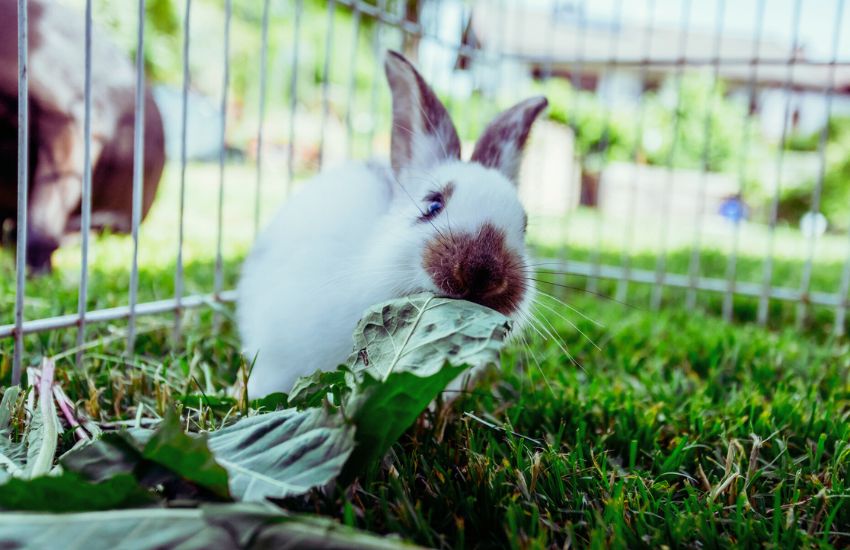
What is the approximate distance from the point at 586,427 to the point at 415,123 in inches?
39.2

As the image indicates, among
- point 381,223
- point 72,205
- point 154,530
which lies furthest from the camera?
point 72,205

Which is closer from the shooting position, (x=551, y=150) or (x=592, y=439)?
(x=592, y=439)

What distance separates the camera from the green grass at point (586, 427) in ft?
3.94

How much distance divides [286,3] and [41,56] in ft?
49.8

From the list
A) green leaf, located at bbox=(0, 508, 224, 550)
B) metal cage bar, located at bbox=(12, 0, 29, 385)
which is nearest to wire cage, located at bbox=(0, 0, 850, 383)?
metal cage bar, located at bbox=(12, 0, 29, 385)

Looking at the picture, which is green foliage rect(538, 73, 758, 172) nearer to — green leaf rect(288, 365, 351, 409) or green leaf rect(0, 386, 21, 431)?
green leaf rect(288, 365, 351, 409)

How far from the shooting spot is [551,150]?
29.7 ft

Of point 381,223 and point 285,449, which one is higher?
point 381,223

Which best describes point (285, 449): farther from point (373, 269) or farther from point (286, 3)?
point (286, 3)

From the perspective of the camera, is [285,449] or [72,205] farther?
[72,205]

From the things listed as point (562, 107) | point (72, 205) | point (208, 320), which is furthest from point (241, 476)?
point (562, 107)

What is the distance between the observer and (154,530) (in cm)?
95

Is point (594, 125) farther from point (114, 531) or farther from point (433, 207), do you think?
point (114, 531)

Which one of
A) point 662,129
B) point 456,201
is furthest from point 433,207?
point 662,129
